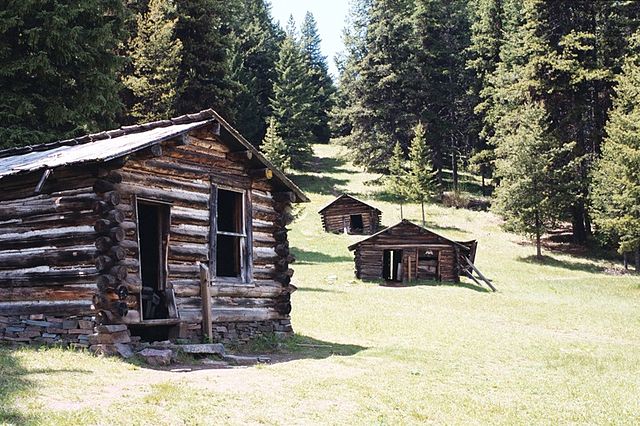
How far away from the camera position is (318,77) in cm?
9875

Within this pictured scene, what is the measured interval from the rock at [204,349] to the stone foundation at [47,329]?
6.19 ft

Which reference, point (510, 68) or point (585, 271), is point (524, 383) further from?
point (510, 68)

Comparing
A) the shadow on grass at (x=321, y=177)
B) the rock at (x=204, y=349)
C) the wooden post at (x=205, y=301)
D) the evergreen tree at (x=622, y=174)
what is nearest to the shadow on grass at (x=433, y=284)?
the evergreen tree at (x=622, y=174)

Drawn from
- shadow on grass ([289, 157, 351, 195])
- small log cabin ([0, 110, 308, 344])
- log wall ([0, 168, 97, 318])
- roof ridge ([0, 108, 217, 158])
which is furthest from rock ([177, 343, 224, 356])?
shadow on grass ([289, 157, 351, 195])

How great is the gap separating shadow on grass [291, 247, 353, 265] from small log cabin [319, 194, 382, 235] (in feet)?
25.6

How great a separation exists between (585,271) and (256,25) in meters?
55.5

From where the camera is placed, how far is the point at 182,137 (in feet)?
44.8

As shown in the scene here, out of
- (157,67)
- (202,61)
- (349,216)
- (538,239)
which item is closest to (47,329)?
(157,67)

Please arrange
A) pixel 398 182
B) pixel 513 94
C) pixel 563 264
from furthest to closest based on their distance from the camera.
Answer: pixel 398 182 → pixel 513 94 → pixel 563 264

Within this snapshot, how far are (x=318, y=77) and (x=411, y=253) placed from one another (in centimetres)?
6719

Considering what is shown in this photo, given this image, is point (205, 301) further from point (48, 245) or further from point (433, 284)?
point (433, 284)

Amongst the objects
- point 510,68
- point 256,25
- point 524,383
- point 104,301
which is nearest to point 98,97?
point 104,301

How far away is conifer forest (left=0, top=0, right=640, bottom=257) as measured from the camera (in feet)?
72.5

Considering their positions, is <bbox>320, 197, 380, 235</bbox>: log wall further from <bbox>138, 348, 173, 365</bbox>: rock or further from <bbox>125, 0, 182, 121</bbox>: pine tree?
<bbox>138, 348, 173, 365</bbox>: rock
